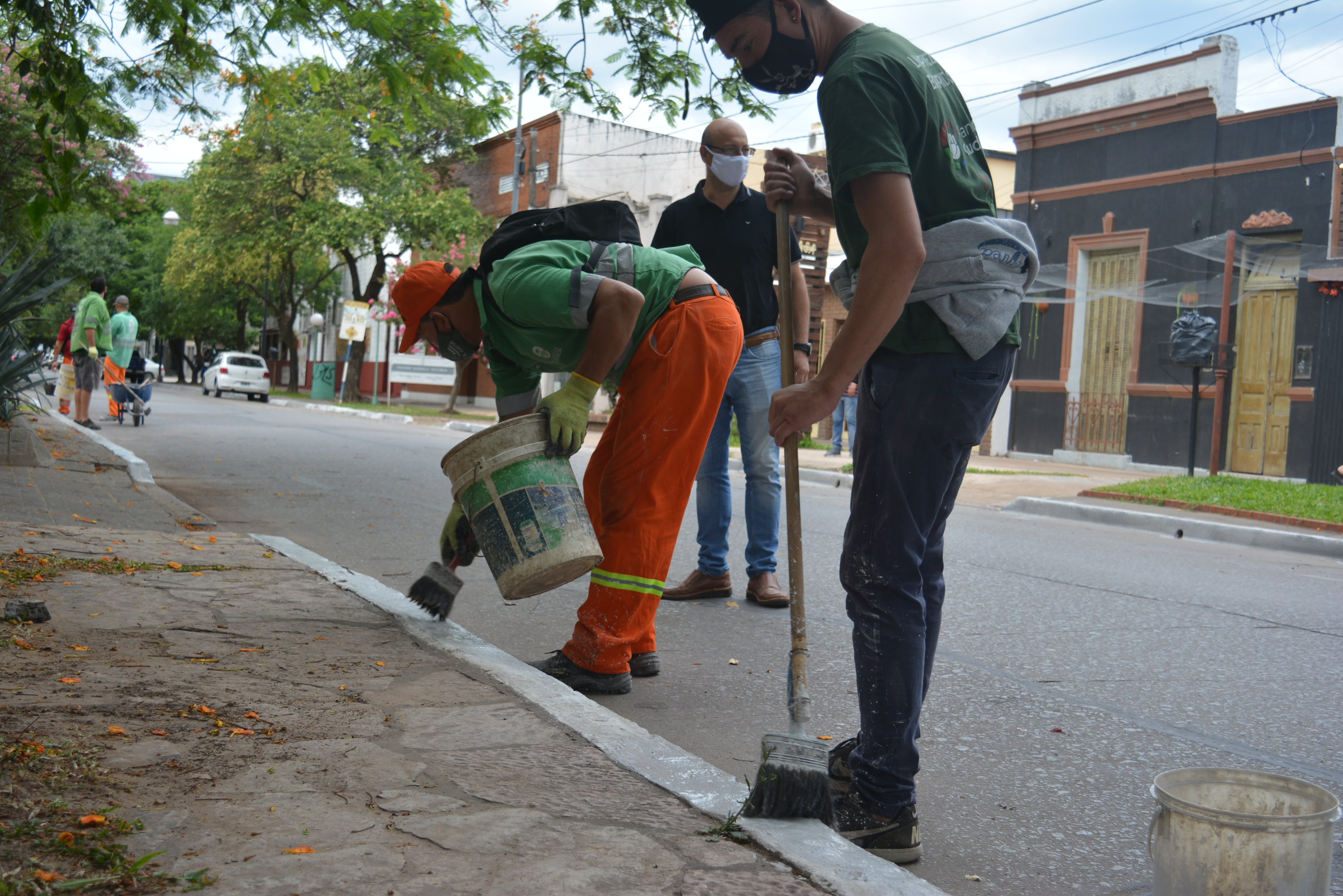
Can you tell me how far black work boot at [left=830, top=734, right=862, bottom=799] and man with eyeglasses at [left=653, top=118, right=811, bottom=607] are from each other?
222 cm

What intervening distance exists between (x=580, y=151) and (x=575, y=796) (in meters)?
30.4

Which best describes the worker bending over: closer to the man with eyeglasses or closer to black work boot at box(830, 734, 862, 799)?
black work boot at box(830, 734, 862, 799)

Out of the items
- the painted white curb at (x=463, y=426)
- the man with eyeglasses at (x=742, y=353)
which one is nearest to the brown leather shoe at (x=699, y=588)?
the man with eyeglasses at (x=742, y=353)

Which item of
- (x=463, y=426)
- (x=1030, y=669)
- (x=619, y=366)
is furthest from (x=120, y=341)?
(x=1030, y=669)

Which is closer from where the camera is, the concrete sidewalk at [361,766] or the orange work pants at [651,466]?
the concrete sidewalk at [361,766]

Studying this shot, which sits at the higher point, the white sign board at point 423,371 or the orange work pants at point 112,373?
the white sign board at point 423,371

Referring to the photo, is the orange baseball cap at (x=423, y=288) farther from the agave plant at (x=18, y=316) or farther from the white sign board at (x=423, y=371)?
the white sign board at (x=423, y=371)

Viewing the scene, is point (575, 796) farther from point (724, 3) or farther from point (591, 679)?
point (724, 3)

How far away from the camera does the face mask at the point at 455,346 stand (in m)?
3.74

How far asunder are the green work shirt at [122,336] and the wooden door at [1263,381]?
15393 millimetres

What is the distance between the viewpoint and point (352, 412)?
2684 cm

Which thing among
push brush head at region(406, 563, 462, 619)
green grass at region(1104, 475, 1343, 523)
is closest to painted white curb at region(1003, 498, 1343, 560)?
green grass at region(1104, 475, 1343, 523)

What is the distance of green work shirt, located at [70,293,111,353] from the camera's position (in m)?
13.1

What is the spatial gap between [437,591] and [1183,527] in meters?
8.00
